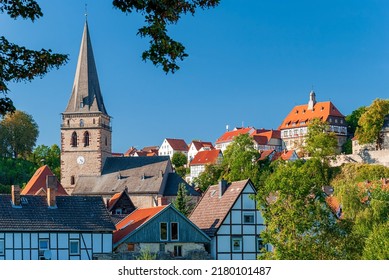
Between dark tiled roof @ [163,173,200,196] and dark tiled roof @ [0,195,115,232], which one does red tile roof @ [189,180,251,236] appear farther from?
dark tiled roof @ [163,173,200,196]

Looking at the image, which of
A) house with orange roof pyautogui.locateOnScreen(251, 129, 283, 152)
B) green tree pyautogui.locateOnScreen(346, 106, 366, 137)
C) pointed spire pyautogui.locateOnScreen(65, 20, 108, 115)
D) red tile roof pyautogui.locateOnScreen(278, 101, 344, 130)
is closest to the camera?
pointed spire pyautogui.locateOnScreen(65, 20, 108, 115)

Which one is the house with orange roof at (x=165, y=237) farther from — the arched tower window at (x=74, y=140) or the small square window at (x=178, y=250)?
the arched tower window at (x=74, y=140)

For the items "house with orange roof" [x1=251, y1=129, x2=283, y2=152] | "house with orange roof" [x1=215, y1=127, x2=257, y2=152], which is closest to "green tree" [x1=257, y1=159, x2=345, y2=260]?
"house with orange roof" [x1=251, y1=129, x2=283, y2=152]

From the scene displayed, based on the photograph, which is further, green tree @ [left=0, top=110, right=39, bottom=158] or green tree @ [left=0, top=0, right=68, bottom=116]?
green tree @ [left=0, top=110, right=39, bottom=158]

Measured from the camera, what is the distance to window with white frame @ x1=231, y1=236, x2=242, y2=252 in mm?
26391

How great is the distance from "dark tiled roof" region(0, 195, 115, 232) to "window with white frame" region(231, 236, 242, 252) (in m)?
3.65

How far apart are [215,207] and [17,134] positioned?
3697 centimetres

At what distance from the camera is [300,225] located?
18984 mm

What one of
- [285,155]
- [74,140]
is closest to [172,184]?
[74,140]

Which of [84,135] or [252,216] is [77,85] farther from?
[252,216]

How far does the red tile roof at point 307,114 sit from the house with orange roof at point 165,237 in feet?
172

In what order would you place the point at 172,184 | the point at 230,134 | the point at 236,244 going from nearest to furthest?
1. the point at 236,244
2. the point at 172,184
3. the point at 230,134

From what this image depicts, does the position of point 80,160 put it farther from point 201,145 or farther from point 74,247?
point 201,145

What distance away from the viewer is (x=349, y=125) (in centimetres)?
7731
